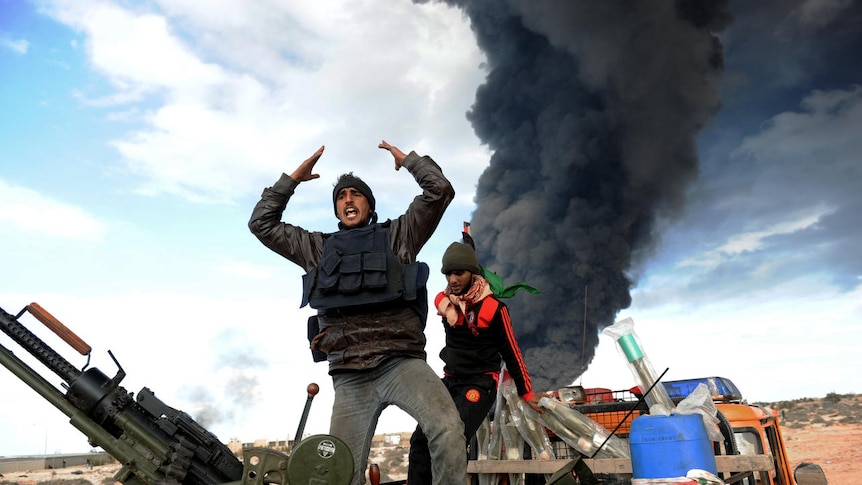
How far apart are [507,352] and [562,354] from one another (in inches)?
1115

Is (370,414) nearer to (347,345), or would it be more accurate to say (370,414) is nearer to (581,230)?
(347,345)

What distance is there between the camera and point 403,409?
10.5 ft

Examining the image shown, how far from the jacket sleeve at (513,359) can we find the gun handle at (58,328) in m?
2.49

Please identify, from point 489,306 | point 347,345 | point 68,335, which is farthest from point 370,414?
point 68,335

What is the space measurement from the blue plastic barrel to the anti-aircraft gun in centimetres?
155

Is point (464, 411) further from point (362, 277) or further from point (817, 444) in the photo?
point (817, 444)

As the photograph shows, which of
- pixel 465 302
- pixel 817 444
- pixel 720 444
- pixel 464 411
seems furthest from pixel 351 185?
pixel 817 444

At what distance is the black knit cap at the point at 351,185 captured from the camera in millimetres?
3713

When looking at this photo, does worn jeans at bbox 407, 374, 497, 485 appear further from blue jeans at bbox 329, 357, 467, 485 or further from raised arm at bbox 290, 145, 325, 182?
raised arm at bbox 290, 145, 325, 182

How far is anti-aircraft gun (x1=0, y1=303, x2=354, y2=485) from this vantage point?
3426 millimetres

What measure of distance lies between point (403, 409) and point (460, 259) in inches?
52.1

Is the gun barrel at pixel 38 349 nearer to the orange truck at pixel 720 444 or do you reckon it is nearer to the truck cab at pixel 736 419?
the orange truck at pixel 720 444

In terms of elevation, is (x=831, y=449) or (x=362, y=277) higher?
(x=831, y=449)

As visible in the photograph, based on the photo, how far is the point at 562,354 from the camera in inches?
1243
